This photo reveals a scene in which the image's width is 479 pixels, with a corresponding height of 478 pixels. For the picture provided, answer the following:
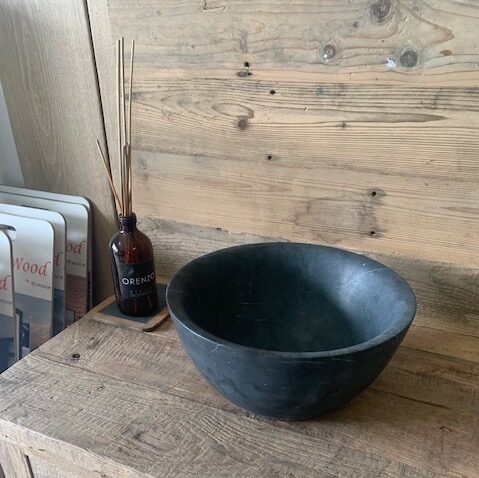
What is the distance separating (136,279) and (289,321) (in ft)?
0.82

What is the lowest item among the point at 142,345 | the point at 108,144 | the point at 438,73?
the point at 142,345

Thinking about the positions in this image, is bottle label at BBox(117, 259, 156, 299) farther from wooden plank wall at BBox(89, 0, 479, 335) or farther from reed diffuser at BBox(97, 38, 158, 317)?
wooden plank wall at BBox(89, 0, 479, 335)

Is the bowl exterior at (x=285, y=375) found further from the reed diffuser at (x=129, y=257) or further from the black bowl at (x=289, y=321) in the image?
the reed diffuser at (x=129, y=257)

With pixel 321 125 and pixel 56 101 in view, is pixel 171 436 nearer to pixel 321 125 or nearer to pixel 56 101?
pixel 321 125

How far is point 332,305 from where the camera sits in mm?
812

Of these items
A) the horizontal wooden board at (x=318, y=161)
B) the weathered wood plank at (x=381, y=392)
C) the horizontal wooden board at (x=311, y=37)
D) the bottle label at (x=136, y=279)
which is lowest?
the weathered wood plank at (x=381, y=392)

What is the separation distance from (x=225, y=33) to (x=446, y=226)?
42cm

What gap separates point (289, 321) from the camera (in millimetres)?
845

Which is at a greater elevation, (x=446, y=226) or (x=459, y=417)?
(x=446, y=226)

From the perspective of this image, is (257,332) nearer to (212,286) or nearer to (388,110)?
(212,286)

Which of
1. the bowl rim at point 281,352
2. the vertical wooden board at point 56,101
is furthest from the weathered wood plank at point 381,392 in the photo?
the vertical wooden board at point 56,101

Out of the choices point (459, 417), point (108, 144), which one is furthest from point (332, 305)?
point (108, 144)

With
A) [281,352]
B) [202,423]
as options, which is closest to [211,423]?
[202,423]

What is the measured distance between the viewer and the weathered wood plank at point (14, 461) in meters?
0.74
